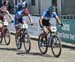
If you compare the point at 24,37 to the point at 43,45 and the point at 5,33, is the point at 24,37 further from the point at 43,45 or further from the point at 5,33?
the point at 5,33

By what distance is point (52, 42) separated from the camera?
40.6ft

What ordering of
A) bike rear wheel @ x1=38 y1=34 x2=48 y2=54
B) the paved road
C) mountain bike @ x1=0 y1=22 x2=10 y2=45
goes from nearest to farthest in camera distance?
the paved road < bike rear wheel @ x1=38 y1=34 x2=48 y2=54 < mountain bike @ x1=0 y1=22 x2=10 y2=45

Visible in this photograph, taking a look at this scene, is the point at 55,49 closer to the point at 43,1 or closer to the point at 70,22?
the point at 70,22

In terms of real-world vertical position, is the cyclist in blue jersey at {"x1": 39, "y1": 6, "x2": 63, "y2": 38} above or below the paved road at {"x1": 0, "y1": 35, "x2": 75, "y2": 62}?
above

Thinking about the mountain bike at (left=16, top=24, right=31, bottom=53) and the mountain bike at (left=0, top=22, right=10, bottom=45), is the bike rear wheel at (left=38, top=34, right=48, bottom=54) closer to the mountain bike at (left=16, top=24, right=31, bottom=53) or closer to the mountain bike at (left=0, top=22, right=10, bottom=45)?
the mountain bike at (left=16, top=24, right=31, bottom=53)

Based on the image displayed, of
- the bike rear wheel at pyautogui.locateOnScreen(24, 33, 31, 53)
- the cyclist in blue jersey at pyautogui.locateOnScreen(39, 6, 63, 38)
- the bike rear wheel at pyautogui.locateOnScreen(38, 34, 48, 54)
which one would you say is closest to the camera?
the cyclist in blue jersey at pyautogui.locateOnScreen(39, 6, 63, 38)

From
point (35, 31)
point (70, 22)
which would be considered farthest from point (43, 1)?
point (70, 22)

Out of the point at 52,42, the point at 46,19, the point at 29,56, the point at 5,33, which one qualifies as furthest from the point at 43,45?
the point at 5,33

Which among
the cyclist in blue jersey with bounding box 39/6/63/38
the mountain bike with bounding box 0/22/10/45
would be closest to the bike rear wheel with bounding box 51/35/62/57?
the cyclist in blue jersey with bounding box 39/6/63/38

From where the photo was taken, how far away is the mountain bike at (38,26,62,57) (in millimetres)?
12050

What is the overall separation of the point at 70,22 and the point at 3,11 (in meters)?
3.22

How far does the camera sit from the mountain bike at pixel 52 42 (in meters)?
12.1

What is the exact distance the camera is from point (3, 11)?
15.6m

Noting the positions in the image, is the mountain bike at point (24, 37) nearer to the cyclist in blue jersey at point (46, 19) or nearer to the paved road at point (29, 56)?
the paved road at point (29, 56)
